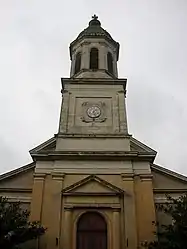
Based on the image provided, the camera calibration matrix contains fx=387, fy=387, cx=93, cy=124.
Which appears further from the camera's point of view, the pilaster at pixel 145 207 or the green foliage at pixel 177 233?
the pilaster at pixel 145 207

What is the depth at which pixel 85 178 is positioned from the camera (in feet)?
61.6

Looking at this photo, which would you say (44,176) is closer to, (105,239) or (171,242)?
(105,239)

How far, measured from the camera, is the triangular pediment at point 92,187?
18.3m

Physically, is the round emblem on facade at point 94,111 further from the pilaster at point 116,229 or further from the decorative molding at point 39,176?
the pilaster at point 116,229

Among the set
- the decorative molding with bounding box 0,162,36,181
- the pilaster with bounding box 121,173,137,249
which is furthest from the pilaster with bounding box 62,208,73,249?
the decorative molding with bounding box 0,162,36,181

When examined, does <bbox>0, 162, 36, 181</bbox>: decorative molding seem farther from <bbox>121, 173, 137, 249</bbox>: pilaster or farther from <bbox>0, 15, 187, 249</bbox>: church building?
<bbox>121, 173, 137, 249</bbox>: pilaster

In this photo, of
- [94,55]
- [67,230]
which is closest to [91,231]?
[67,230]

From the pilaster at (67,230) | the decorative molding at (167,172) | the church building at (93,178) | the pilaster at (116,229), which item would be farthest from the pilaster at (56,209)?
the decorative molding at (167,172)

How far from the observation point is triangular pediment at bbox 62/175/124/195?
18312 mm

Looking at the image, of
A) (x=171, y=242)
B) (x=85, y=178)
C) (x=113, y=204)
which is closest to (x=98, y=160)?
(x=85, y=178)

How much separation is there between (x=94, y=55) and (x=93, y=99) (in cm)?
364

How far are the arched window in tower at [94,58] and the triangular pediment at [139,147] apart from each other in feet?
19.0

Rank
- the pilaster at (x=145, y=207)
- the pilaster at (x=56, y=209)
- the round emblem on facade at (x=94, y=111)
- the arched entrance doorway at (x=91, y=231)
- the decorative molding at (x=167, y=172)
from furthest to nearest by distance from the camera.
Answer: the round emblem on facade at (x=94, y=111), the decorative molding at (x=167, y=172), the pilaster at (x=145, y=207), the arched entrance doorway at (x=91, y=231), the pilaster at (x=56, y=209)

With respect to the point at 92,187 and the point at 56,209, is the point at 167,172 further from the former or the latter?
the point at 56,209
